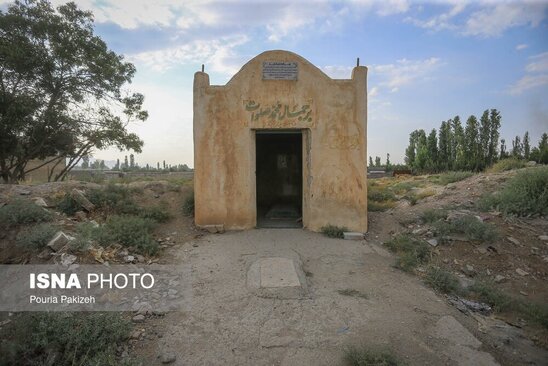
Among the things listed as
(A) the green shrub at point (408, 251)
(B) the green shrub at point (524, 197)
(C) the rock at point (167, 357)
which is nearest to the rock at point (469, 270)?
(A) the green shrub at point (408, 251)

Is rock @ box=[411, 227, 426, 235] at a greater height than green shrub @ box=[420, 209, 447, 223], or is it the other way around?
green shrub @ box=[420, 209, 447, 223]

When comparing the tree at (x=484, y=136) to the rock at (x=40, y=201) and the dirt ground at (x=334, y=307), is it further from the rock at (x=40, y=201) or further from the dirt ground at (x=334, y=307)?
the rock at (x=40, y=201)

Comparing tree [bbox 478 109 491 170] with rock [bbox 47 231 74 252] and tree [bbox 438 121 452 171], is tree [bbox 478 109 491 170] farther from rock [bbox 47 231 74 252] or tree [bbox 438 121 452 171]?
rock [bbox 47 231 74 252]

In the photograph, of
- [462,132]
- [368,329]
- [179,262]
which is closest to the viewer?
[368,329]

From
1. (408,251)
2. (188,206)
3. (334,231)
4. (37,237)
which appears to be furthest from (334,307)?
(188,206)

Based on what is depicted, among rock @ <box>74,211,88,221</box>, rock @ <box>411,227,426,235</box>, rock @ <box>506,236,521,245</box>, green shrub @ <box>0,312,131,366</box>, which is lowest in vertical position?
green shrub @ <box>0,312,131,366</box>

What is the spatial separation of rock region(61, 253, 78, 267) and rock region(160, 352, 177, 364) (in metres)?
2.51

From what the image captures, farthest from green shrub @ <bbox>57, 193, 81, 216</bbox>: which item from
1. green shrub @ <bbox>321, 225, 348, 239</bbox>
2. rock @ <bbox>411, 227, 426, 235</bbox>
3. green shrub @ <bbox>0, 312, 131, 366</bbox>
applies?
rock @ <bbox>411, 227, 426, 235</bbox>

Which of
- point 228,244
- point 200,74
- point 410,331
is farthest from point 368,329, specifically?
point 200,74

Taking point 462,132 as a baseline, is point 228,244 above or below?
below

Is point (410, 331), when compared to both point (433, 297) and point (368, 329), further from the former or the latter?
point (433, 297)

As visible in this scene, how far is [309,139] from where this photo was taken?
749cm

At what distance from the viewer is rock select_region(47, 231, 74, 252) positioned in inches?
203

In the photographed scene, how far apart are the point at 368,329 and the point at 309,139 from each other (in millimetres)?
4594
